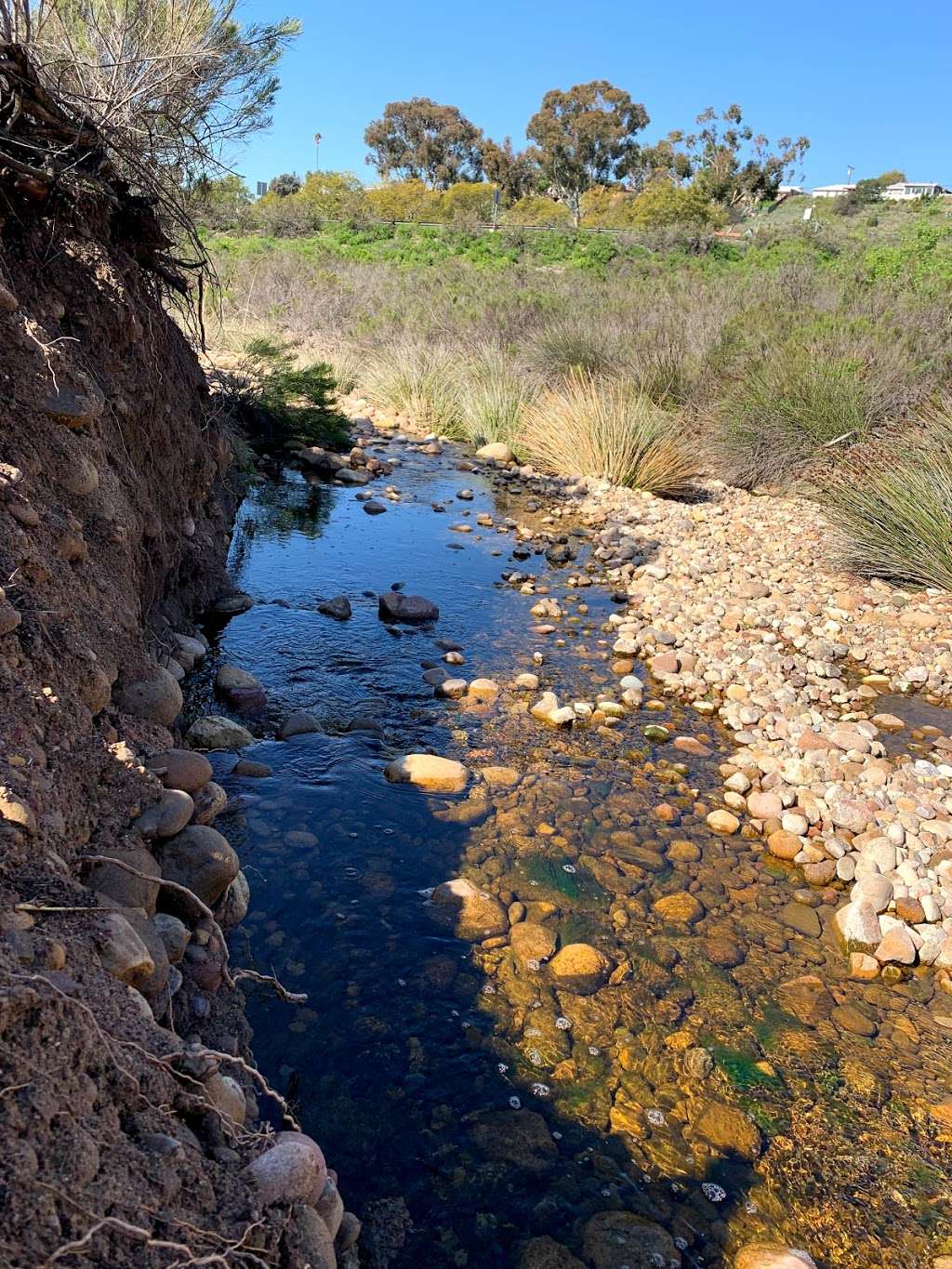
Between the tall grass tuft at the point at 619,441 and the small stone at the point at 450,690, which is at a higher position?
the tall grass tuft at the point at 619,441

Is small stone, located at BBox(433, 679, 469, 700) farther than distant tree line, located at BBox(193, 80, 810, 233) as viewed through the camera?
No

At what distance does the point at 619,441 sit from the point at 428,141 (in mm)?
50934

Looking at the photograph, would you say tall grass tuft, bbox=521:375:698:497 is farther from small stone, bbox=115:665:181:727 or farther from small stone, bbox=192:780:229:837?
small stone, bbox=192:780:229:837

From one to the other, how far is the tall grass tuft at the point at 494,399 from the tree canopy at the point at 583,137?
36.5 m

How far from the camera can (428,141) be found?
52.9 m

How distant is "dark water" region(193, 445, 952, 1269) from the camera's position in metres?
2.23

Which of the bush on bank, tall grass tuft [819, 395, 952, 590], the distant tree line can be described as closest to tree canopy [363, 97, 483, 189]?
the distant tree line

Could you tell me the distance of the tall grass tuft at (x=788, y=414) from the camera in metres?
9.32

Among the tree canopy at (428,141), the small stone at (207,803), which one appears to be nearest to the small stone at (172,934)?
the small stone at (207,803)

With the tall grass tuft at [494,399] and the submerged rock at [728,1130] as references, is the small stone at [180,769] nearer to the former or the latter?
the submerged rock at [728,1130]

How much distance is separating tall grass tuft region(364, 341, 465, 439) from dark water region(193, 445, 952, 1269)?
355 inches

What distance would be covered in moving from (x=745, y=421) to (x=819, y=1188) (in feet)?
29.4

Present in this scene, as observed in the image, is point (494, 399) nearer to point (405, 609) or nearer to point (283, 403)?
point (283, 403)

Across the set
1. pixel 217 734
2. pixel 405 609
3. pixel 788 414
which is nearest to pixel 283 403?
pixel 405 609
